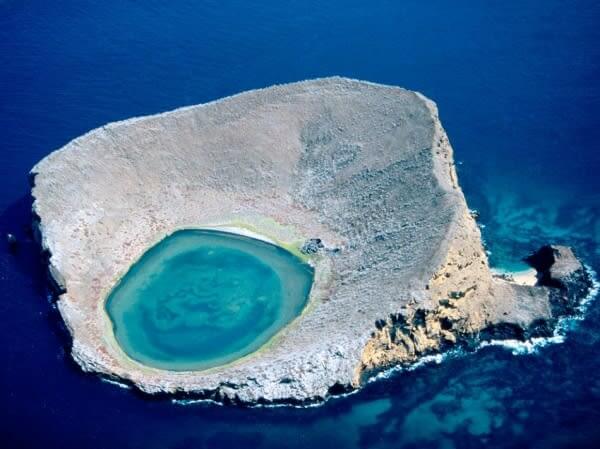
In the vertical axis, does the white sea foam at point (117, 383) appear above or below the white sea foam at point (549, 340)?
below

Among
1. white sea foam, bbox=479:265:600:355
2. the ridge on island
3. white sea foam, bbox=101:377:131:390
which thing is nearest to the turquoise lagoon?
the ridge on island

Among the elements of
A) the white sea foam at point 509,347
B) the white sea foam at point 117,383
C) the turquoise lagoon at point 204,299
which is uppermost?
the turquoise lagoon at point 204,299

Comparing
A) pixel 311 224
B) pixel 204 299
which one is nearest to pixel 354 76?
pixel 311 224

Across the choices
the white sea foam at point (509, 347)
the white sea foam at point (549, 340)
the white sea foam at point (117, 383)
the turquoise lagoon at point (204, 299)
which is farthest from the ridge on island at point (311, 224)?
the turquoise lagoon at point (204, 299)

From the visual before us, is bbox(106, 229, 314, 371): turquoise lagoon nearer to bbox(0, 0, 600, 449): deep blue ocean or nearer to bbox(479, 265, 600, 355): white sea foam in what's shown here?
bbox(0, 0, 600, 449): deep blue ocean

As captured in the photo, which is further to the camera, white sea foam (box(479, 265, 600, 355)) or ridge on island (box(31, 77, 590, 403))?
white sea foam (box(479, 265, 600, 355))

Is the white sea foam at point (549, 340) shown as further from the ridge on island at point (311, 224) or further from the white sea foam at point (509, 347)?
the ridge on island at point (311, 224)

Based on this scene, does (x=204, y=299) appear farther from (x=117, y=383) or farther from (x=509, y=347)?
(x=509, y=347)
